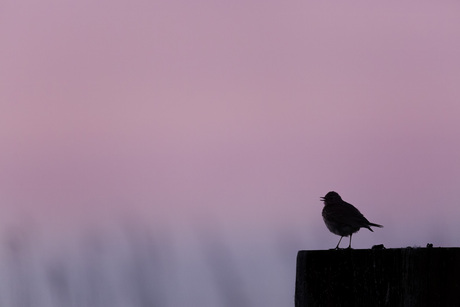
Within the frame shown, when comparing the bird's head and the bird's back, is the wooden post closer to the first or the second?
the bird's back

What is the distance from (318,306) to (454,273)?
21.1 inches

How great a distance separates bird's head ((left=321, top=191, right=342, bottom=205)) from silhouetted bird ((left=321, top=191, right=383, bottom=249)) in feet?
0.49

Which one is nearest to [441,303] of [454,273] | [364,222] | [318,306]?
[454,273]

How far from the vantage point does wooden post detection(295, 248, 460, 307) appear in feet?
8.93

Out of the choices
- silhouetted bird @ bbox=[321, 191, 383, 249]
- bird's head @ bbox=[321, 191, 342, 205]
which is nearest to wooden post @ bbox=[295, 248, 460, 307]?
silhouetted bird @ bbox=[321, 191, 383, 249]

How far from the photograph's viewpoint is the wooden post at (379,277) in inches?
107

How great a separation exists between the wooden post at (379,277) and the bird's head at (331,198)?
966 cm

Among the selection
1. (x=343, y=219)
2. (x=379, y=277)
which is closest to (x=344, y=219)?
(x=343, y=219)

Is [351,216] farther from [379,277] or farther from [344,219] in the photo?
[379,277]

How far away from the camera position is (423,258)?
2807 mm

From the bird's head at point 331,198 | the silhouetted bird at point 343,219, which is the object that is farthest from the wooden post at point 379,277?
the bird's head at point 331,198

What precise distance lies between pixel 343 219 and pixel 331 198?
89 centimetres

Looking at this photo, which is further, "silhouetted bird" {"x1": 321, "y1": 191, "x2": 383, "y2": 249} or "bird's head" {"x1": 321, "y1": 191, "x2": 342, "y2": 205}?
"bird's head" {"x1": 321, "y1": 191, "x2": 342, "y2": 205}

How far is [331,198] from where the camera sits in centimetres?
1296
